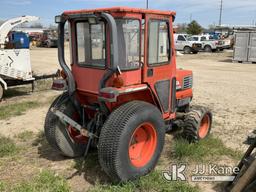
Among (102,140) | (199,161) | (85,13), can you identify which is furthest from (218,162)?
(85,13)

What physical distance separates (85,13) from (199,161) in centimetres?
290

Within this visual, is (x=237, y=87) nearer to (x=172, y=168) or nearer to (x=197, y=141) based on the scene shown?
(x=197, y=141)

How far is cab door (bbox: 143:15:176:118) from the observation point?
4531mm

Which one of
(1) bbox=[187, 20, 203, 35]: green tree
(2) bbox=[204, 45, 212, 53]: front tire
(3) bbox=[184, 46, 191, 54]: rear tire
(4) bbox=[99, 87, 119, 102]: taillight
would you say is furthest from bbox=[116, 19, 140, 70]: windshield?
(1) bbox=[187, 20, 203, 35]: green tree

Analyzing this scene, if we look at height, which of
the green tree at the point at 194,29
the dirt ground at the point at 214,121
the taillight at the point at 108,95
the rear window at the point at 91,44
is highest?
the green tree at the point at 194,29

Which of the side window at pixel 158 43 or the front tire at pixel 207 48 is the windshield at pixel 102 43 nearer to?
the side window at pixel 158 43

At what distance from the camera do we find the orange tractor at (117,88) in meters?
3.99

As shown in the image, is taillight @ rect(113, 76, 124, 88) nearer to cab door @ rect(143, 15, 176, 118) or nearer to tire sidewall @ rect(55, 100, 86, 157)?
cab door @ rect(143, 15, 176, 118)

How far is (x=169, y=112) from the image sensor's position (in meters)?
5.29

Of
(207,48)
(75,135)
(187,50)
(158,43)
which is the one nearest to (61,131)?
(75,135)

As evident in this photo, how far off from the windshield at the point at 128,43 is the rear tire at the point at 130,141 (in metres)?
0.58

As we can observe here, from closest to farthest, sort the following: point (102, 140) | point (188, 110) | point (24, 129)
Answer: point (102, 140)
point (188, 110)
point (24, 129)

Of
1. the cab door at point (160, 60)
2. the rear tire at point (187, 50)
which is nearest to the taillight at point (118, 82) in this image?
the cab door at point (160, 60)

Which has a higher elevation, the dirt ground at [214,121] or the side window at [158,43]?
the side window at [158,43]
